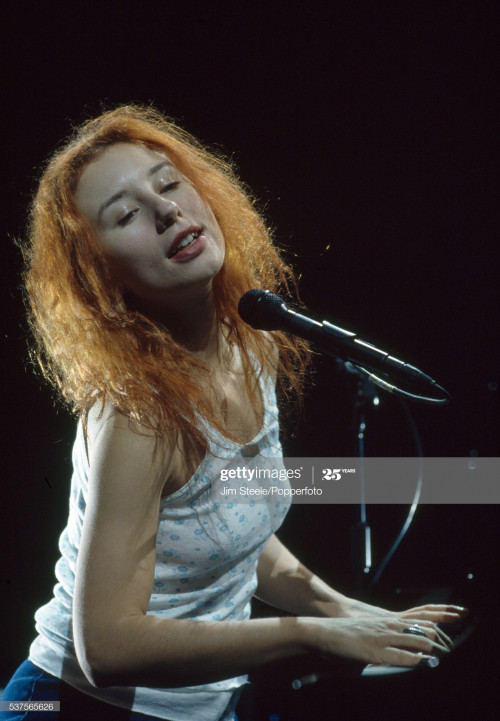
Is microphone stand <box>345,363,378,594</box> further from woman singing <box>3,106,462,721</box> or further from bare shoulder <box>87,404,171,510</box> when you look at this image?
bare shoulder <box>87,404,171,510</box>

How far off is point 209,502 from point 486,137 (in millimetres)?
1197

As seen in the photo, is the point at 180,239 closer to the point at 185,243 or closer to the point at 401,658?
the point at 185,243

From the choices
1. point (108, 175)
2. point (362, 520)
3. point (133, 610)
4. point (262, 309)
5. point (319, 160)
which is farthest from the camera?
point (319, 160)

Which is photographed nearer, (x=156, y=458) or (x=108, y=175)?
(x=156, y=458)

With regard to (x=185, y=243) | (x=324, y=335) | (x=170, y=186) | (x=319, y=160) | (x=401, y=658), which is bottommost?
(x=401, y=658)

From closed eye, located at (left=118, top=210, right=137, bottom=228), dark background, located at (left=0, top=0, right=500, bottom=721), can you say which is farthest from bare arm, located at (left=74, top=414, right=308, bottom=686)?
dark background, located at (left=0, top=0, right=500, bottom=721)

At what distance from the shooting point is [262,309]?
35.2 inches

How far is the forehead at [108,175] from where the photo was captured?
0.99 meters

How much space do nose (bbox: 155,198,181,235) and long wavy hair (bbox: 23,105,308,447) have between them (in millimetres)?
109

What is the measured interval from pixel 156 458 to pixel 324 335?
27 centimetres

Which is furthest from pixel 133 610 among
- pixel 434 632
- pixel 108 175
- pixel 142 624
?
pixel 108 175

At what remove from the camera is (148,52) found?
5.49 feet

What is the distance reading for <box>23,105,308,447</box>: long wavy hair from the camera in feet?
3.02

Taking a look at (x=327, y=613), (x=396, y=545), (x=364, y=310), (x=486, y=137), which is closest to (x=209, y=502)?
(x=327, y=613)
